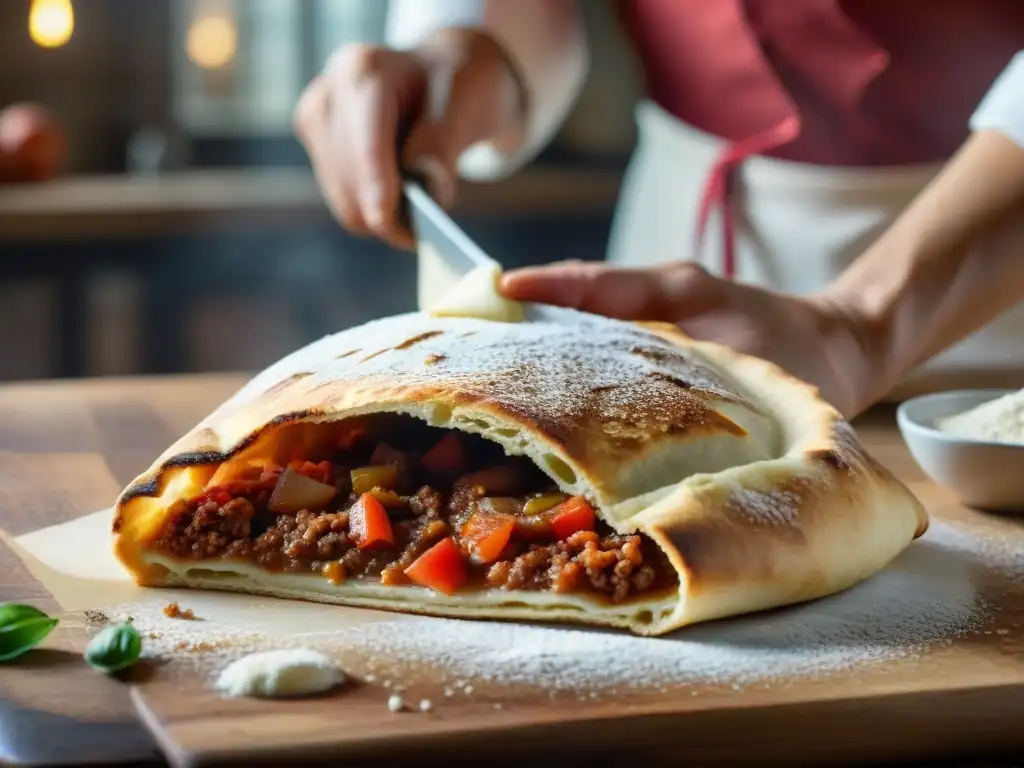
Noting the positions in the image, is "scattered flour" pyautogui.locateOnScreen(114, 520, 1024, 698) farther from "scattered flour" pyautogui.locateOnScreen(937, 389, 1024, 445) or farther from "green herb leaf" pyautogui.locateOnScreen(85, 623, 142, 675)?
"scattered flour" pyautogui.locateOnScreen(937, 389, 1024, 445)

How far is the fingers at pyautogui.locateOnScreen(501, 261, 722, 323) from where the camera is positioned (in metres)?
1.81

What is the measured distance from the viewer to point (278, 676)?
1.15 metres

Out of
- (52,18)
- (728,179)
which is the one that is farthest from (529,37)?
(52,18)

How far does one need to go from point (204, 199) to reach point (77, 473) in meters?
2.99

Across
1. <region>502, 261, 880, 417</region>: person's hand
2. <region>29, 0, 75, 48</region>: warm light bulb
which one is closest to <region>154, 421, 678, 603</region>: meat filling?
<region>502, 261, 880, 417</region>: person's hand

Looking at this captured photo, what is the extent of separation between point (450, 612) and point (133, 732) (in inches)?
14.5

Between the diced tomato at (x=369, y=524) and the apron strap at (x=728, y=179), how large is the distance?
1.20 metres

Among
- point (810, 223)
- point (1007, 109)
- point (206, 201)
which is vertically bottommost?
point (206, 201)

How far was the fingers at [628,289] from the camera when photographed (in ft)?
5.93

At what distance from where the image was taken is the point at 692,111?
264cm

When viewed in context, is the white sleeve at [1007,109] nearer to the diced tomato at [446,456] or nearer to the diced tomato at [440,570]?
the diced tomato at [446,456]

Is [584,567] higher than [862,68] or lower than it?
lower

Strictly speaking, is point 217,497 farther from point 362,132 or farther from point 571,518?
point 362,132

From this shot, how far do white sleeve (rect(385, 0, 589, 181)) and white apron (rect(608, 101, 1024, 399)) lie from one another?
0.27m
